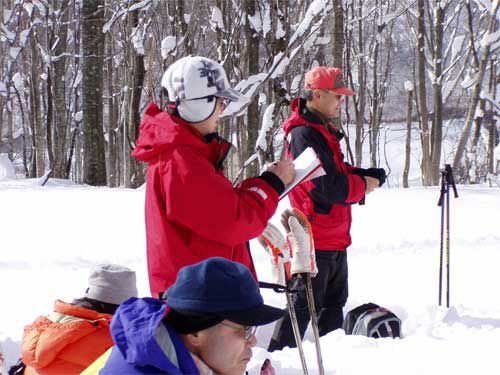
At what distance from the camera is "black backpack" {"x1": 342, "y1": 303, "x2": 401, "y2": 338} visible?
193 inches

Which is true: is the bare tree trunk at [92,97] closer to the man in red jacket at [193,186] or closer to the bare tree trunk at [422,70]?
the bare tree trunk at [422,70]

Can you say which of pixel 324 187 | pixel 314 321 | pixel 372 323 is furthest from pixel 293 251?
pixel 372 323

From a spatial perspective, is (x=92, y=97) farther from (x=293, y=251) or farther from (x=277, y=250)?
(x=277, y=250)

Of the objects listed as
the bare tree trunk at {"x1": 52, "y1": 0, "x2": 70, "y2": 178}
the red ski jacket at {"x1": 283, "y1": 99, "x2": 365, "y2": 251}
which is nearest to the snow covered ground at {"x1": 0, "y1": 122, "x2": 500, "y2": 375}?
the red ski jacket at {"x1": 283, "y1": 99, "x2": 365, "y2": 251}

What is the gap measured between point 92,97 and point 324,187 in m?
9.83

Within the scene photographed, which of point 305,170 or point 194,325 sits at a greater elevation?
point 305,170

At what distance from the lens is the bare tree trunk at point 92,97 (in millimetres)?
13273

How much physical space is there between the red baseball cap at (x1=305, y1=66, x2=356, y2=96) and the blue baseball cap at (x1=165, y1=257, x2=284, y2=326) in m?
2.70

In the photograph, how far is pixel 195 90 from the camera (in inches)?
119

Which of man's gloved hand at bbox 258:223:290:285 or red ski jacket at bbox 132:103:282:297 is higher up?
red ski jacket at bbox 132:103:282:297

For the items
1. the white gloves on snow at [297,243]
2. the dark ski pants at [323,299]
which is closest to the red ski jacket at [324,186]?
the dark ski pants at [323,299]

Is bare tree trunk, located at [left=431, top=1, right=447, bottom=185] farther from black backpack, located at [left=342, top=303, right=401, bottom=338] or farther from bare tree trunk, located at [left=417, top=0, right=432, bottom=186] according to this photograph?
black backpack, located at [left=342, top=303, right=401, bottom=338]

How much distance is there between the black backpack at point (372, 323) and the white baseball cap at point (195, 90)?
2445mm

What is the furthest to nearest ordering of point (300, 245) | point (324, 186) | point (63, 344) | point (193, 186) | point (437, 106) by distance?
point (437, 106)
point (324, 186)
point (300, 245)
point (63, 344)
point (193, 186)
